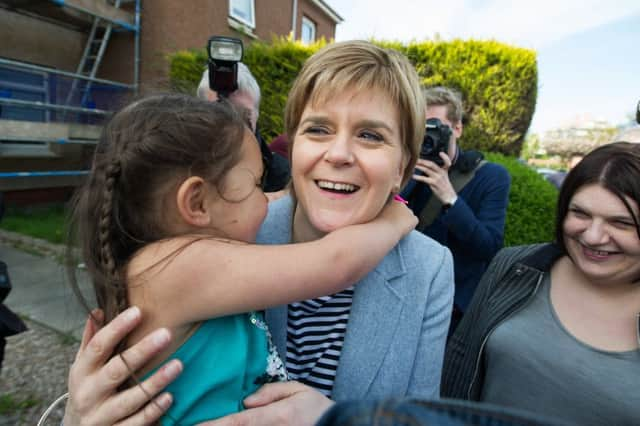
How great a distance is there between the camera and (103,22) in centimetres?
852

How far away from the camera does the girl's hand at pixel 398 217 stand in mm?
1321

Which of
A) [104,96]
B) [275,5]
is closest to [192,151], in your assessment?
[104,96]

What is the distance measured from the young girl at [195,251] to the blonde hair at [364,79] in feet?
1.01

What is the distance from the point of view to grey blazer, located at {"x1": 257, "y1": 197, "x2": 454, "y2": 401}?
1234mm

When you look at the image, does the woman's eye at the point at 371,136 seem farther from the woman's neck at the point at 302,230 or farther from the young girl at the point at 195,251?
the woman's neck at the point at 302,230

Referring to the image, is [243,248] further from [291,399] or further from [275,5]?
[275,5]

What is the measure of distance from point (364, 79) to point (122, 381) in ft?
3.67

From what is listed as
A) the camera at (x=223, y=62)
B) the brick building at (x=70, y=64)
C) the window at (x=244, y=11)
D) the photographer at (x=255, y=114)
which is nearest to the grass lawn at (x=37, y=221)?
the brick building at (x=70, y=64)

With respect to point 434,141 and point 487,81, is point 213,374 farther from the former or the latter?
point 487,81

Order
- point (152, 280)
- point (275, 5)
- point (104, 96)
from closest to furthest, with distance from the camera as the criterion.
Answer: point (152, 280)
point (104, 96)
point (275, 5)

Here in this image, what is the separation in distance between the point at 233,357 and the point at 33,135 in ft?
27.2

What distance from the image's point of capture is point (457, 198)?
2.37 m

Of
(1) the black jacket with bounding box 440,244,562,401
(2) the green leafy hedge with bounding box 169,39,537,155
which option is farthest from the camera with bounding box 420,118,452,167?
(2) the green leafy hedge with bounding box 169,39,537,155

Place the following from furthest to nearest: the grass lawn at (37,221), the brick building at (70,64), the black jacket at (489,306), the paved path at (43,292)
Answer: the brick building at (70,64)
the grass lawn at (37,221)
the paved path at (43,292)
the black jacket at (489,306)
